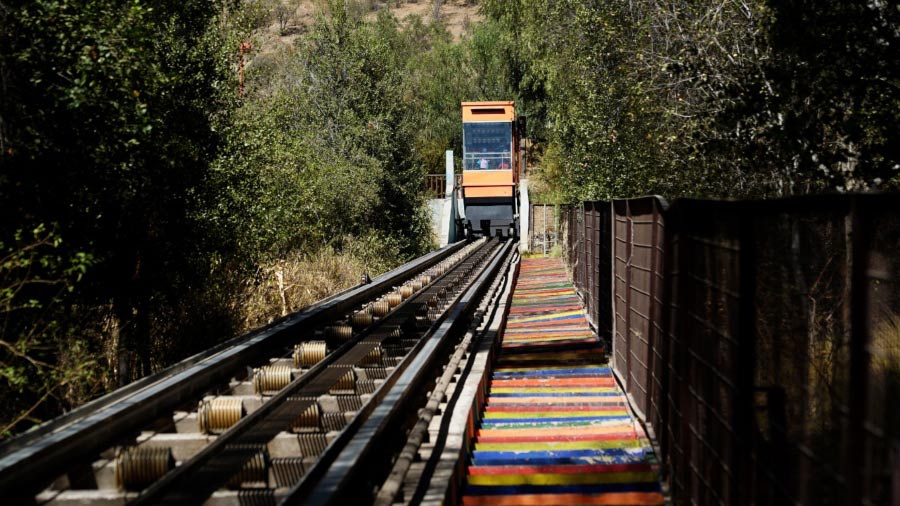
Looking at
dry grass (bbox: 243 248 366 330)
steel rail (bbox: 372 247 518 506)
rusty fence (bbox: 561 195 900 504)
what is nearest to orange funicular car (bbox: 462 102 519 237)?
dry grass (bbox: 243 248 366 330)

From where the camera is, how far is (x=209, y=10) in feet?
46.3

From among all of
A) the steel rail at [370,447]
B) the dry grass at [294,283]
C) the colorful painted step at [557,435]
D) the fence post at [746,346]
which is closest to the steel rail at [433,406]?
the steel rail at [370,447]

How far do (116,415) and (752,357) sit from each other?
3924mm

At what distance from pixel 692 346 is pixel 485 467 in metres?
1.90

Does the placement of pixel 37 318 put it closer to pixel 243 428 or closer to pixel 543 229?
pixel 243 428

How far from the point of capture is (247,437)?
5426 millimetres

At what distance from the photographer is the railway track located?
4406 millimetres

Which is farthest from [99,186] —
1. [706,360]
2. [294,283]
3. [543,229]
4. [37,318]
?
[543,229]

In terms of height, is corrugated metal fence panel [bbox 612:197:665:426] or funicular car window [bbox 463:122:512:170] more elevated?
funicular car window [bbox 463:122:512:170]

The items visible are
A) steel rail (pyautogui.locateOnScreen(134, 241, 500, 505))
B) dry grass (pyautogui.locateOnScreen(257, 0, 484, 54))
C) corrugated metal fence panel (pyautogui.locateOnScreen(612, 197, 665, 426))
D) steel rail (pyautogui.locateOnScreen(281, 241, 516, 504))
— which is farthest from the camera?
dry grass (pyautogui.locateOnScreen(257, 0, 484, 54))

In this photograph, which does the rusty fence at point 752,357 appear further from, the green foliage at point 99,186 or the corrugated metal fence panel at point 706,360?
the green foliage at point 99,186

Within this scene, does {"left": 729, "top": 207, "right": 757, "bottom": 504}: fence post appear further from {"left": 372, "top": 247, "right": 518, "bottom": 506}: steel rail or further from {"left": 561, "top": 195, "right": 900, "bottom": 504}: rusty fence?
{"left": 372, "top": 247, "right": 518, "bottom": 506}: steel rail

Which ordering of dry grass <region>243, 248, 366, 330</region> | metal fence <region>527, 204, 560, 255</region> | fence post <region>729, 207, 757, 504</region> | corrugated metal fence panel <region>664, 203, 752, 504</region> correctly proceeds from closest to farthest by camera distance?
1. fence post <region>729, 207, 757, 504</region>
2. corrugated metal fence panel <region>664, 203, 752, 504</region>
3. dry grass <region>243, 248, 366, 330</region>
4. metal fence <region>527, 204, 560, 255</region>

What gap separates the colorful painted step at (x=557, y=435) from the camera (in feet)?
15.7
